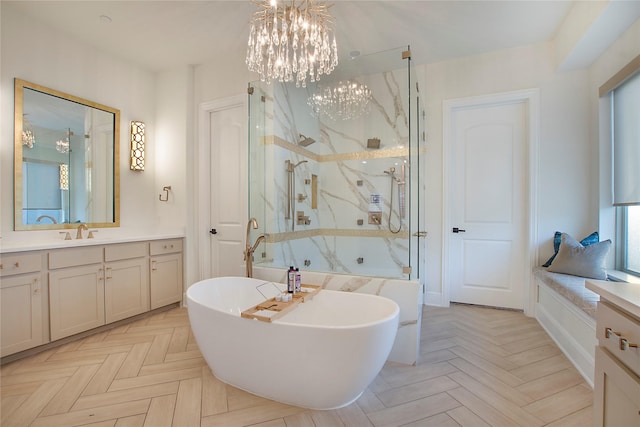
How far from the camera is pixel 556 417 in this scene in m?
1.57

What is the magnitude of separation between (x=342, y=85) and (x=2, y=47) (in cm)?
299

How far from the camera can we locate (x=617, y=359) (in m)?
0.89

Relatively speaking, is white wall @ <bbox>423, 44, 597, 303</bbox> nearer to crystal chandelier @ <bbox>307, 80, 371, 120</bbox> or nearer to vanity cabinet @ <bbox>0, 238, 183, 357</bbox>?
crystal chandelier @ <bbox>307, 80, 371, 120</bbox>

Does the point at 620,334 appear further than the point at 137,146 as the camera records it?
No

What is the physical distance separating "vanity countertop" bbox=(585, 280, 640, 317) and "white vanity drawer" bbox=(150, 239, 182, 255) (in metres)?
3.43

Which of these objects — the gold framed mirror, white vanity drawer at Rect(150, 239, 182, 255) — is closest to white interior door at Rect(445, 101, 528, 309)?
white vanity drawer at Rect(150, 239, 182, 255)

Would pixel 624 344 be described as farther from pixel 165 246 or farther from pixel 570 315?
pixel 165 246

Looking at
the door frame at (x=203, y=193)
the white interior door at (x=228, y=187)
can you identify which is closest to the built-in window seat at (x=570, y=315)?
the white interior door at (x=228, y=187)

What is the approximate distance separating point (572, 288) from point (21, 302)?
409 centimetres

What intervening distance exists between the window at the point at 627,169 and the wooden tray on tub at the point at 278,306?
2561 mm

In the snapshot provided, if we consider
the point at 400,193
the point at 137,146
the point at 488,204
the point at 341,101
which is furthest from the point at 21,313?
the point at 488,204

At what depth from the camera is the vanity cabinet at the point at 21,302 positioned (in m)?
2.09

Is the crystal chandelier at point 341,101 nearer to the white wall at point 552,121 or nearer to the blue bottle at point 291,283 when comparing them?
the white wall at point 552,121

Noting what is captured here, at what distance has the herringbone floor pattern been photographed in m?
1.56
